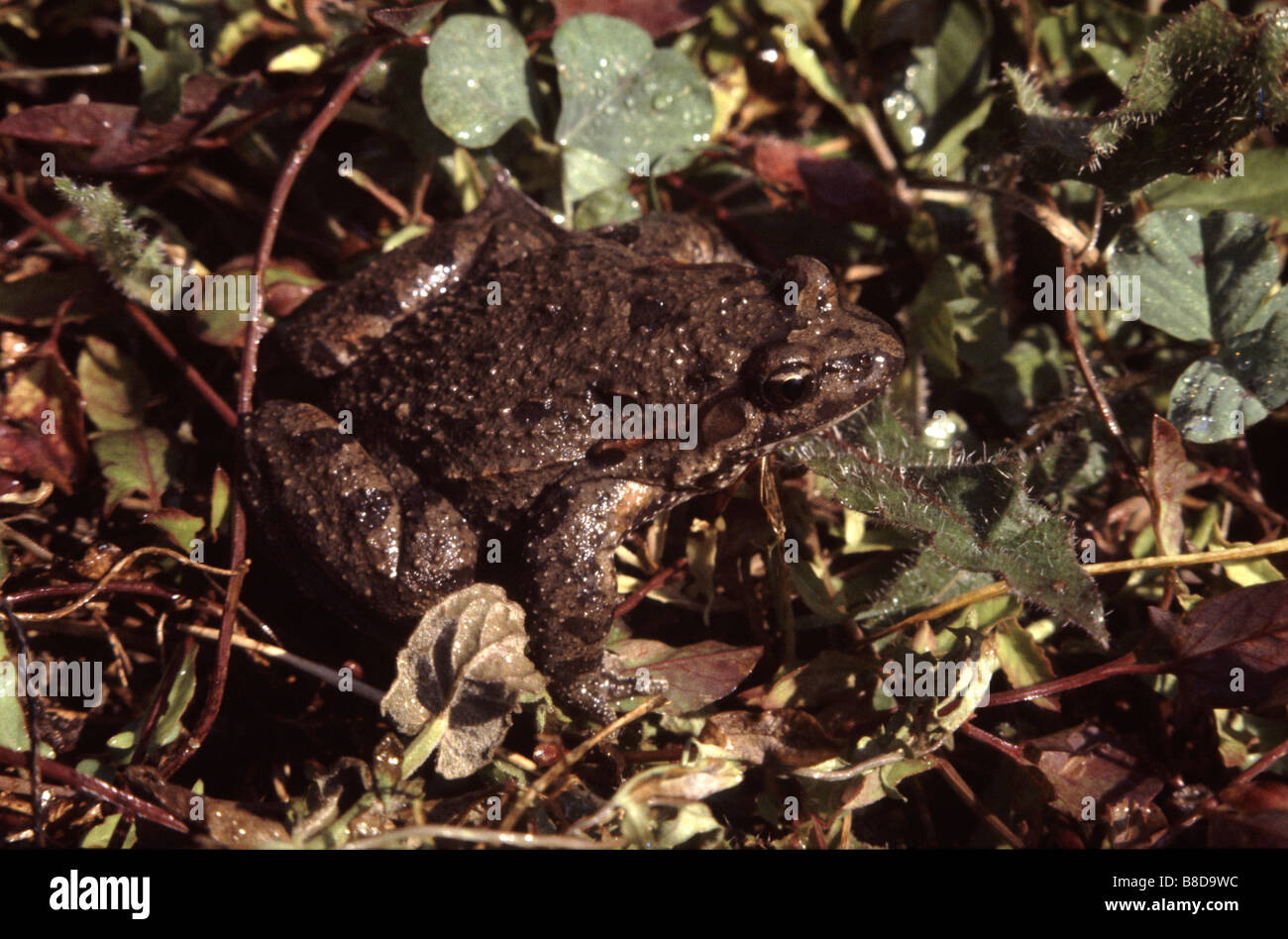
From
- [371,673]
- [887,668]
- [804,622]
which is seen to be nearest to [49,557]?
[371,673]

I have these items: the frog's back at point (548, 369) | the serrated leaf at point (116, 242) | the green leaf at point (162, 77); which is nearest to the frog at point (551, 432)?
the frog's back at point (548, 369)

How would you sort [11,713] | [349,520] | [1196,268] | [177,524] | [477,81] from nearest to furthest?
[11,713], [349,520], [177,524], [1196,268], [477,81]

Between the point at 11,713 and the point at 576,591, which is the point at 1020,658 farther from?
the point at 11,713

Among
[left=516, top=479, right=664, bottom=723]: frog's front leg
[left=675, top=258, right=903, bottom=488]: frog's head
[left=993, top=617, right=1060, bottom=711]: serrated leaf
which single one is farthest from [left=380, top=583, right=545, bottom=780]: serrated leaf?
[left=993, top=617, right=1060, bottom=711]: serrated leaf

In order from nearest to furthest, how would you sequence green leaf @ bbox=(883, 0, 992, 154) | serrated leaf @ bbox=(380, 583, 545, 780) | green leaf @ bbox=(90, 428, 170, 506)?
serrated leaf @ bbox=(380, 583, 545, 780) → green leaf @ bbox=(90, 428, 170, 506) → green leaf @ bbox=(883, 0, 992, 154)

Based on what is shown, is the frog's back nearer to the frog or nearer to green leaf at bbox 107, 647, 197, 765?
the frog

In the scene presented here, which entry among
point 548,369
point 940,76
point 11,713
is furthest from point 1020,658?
point 11,713

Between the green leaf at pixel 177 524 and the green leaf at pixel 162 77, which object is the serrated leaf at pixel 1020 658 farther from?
the green leaf at pixel 162 77
